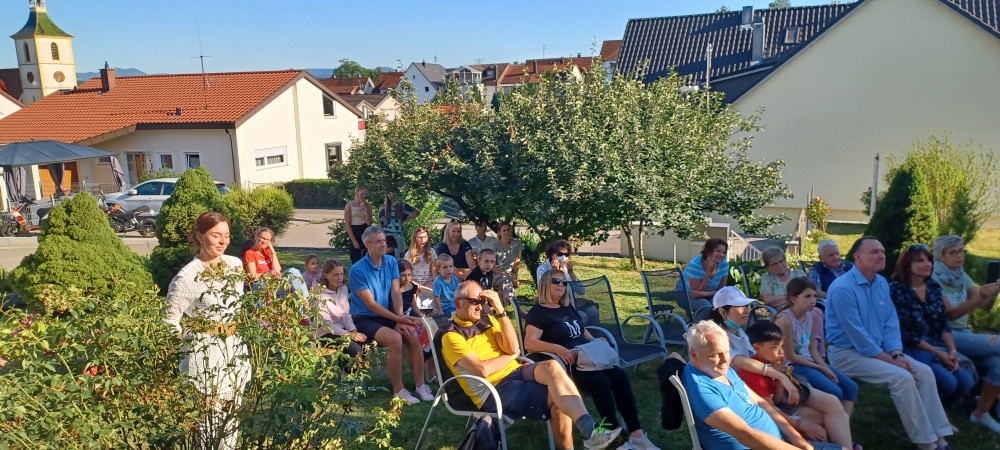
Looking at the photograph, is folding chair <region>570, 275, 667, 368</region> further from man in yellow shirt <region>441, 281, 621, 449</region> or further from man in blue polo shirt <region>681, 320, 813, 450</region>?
man in blue polo shirt <region>681, 320, 813, 450</region>

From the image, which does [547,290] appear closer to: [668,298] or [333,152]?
[668,298]

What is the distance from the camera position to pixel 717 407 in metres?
3.52

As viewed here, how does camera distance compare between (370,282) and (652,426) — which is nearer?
(652,426)

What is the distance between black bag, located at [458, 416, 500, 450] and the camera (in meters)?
4.17

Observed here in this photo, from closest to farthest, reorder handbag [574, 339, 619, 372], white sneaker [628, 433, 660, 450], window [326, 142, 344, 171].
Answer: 1. white sneaker [628, 433, 660, 450]
2. handbag [574, 339, 619, 372]
3. window [326, 142, 344, 171]

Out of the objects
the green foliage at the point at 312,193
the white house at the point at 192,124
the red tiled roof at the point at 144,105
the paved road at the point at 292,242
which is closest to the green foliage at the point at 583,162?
the paved road at the point at 292,242

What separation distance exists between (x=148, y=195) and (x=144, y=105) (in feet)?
29.9

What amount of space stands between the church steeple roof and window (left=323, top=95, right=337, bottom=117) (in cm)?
2989

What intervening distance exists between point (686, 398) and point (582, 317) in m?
2.05

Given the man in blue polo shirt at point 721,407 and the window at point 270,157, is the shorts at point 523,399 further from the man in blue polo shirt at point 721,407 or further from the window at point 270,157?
the window at point 270,157

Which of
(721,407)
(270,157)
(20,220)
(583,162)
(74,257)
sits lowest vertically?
(721,407)

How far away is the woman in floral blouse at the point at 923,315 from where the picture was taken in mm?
4934

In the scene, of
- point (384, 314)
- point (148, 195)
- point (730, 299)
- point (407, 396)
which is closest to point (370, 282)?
point (384, 314)

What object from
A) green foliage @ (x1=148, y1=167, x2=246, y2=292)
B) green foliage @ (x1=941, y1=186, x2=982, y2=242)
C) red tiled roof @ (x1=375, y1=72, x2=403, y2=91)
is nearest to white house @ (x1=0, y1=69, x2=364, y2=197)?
green foliage @ (x1=148, y1=167, x2=246, y2=292)
